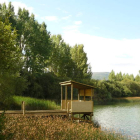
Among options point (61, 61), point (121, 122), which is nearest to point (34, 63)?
point (61, 61)

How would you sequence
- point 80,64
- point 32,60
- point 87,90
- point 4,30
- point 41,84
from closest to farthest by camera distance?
point 4,30, point 87,90, point 32,60, point 41,84, point 80,64

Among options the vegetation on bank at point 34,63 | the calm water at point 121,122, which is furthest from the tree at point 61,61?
the calm water at point 121,122

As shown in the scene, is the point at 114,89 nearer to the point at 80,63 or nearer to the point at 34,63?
the point at 80,63

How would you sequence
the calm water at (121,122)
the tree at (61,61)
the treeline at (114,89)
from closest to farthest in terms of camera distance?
the calm water at (121,122) < the treeline at (114,89) < the tree at (61,61)

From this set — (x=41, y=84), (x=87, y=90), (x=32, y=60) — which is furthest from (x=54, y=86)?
(x=87, y=90)

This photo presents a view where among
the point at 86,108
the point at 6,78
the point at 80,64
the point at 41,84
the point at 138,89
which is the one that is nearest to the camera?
the point at 86,108

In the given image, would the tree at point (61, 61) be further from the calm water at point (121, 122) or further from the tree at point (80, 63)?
the calm water at point (121, 122)

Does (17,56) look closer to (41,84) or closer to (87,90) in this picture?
(87,90)

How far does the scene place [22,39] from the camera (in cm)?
4184

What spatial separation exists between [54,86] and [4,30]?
102ft

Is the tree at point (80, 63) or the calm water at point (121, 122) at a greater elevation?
the tree at point (80, 63)

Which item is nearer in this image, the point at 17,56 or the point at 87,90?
the point at 17,56

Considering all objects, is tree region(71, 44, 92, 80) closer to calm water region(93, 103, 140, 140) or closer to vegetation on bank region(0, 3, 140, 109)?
vegetation on bank region(0, 3, 140, 109)

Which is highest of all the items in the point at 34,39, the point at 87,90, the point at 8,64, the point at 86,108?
the point at 34,39
